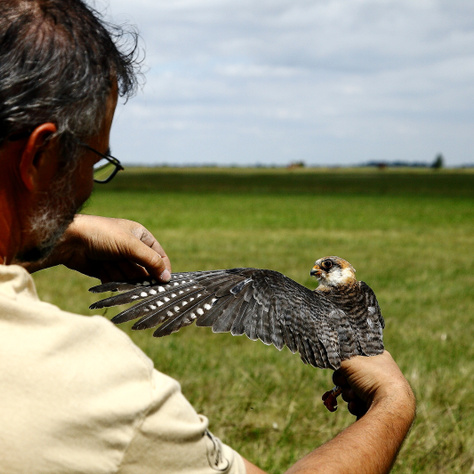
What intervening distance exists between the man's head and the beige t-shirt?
210mm

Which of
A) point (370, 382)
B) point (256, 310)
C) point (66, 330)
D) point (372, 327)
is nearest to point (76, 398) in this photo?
point (66, 330)

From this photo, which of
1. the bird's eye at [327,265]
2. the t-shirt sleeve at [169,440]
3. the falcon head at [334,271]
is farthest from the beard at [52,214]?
the bird's eye at [327,265]

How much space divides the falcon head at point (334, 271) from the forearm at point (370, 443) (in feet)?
4.62

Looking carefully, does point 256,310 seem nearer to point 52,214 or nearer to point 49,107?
point 52,214

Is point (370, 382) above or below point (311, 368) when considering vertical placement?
above

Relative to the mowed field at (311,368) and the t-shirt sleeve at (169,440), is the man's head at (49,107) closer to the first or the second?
the t-shirt sleeve at (169,440)

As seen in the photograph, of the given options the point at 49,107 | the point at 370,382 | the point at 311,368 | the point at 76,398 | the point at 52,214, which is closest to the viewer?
the point at 76,398

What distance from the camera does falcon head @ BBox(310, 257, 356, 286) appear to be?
3.37 m

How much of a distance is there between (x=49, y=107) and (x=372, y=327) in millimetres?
1906

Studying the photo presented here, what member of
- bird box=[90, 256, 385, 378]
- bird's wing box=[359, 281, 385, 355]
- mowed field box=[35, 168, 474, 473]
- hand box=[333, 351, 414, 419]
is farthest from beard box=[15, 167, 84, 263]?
bird's wing box=[359, 281, 385, 355]

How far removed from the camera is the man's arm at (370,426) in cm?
165

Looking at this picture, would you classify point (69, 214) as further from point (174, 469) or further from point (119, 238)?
point (119, 238)

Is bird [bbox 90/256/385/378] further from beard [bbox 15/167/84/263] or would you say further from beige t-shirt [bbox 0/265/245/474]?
beige t-shirt [bbox 0/265/245/474]

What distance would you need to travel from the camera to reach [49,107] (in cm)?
140
